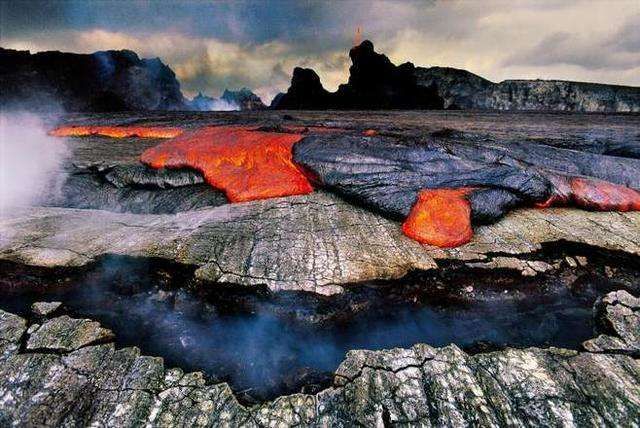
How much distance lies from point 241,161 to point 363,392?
108 inches

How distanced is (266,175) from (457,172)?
192 cm

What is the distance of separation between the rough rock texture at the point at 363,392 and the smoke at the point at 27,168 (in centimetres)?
246

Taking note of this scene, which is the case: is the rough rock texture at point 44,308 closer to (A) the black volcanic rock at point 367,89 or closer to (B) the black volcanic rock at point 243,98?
(A) the black volcanic rock at point 367,89

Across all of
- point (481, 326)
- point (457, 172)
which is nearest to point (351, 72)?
point (457, 172)

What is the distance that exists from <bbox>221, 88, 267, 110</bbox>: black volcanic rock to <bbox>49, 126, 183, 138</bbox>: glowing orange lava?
1597 inches

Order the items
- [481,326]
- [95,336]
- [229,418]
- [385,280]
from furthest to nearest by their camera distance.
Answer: [385,280]
[481,326]
[95,336]
[229,418]

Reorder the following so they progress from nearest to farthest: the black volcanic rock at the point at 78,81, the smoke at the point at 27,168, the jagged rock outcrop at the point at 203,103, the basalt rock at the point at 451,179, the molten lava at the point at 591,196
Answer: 1. the basalt rock at the point at 451,179
2. the molten lava at the point at 591,196
3. the smoke at the point at 27,168
4. the black volcanic rock at the point at 78,81
5. the jagged rock outcrop at the point at 203,103

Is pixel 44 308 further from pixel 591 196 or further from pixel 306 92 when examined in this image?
pixel 306 92

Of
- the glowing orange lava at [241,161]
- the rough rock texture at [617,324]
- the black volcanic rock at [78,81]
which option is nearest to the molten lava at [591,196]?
the rough rock texture at [617,324]

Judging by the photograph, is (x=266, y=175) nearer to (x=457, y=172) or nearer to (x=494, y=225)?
(x=457, y=172)

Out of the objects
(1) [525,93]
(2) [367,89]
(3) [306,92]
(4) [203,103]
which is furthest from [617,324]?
(4) [203,103]

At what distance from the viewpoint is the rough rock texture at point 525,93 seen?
16.8 meters

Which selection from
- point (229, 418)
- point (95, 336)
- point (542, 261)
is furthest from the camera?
point (542, 261)

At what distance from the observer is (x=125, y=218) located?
9.88ft
